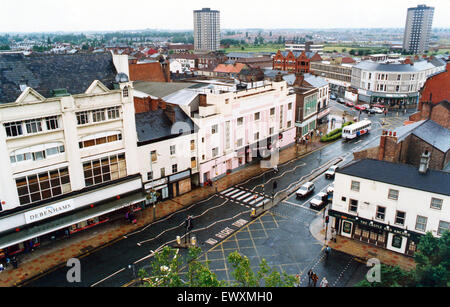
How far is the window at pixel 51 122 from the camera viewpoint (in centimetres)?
3695

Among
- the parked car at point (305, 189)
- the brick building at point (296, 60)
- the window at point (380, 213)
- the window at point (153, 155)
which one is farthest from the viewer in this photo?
the brick building at point (296, 60)

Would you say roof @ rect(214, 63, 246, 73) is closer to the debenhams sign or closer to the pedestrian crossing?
the pedestrian crossing

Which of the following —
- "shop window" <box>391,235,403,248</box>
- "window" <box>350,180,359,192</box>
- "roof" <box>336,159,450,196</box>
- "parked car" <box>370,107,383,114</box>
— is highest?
"roof" <box>336,159,450,196</box>

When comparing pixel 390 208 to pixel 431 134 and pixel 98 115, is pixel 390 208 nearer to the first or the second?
pixel 431 134

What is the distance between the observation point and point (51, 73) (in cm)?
4069

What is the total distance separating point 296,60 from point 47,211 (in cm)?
13627

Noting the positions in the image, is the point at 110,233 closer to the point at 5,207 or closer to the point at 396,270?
the point at 5,207

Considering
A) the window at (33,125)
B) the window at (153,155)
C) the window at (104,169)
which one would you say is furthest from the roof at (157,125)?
the window at (33,125)

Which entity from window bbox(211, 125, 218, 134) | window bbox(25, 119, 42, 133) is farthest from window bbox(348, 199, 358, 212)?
window bbox(25, 119, 42, 133)

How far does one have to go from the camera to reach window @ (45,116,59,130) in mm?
36953

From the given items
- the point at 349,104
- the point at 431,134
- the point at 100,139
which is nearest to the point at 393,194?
the point at 431,134

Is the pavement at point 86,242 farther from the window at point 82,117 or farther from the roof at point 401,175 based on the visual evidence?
the roof at point 401,175

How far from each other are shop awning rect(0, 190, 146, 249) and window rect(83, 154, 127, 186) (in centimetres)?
291

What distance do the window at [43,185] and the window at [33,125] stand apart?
4.63 m
